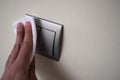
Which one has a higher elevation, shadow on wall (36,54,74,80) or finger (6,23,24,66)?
finger (6,23,24,66)

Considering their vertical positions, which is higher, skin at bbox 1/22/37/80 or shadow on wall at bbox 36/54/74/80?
skin at bbox 1/22/37/80

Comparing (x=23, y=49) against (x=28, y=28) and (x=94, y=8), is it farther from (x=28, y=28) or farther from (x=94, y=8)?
(x=94, y=8)

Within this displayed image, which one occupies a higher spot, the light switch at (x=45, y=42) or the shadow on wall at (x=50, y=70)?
the light switch at (x=45, y=42)

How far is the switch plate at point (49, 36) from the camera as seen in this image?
0.42m

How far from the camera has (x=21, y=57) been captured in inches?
15.6

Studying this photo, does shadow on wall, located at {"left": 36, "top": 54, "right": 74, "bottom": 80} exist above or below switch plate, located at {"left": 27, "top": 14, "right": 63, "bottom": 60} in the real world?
below

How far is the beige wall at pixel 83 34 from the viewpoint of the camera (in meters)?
0.36

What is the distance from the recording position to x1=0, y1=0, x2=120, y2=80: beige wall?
0.36m

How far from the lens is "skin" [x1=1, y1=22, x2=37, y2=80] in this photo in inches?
15.4

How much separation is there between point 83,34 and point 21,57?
193 mm

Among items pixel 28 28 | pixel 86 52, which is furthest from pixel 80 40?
pixel 28 28

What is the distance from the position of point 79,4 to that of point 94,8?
0.04 meters

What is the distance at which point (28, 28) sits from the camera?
41 cm

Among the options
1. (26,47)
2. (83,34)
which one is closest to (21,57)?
(26,47)
